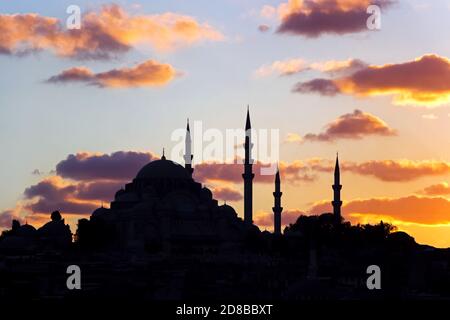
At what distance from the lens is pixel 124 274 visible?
642 ft

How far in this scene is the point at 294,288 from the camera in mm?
183000

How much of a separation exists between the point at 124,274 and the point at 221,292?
39.1ft

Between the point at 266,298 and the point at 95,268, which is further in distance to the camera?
the point at 95,268

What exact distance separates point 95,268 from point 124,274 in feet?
13.2
